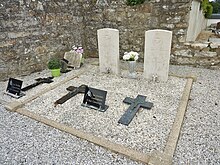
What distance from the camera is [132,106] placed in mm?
3186

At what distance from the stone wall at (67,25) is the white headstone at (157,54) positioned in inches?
55.8

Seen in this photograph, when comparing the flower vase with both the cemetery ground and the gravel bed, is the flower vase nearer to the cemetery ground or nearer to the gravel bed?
the cemetery ground

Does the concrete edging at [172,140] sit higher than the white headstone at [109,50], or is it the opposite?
the white headstone at [109,50]

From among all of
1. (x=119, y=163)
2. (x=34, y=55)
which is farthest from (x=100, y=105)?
(x=34, y=55)

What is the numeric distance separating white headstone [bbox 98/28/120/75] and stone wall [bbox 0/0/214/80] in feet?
4.49

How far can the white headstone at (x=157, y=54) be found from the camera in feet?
12.5

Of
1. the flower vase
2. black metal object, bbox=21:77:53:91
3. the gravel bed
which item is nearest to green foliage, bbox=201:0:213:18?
the flower vase

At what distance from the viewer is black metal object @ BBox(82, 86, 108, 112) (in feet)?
9.99

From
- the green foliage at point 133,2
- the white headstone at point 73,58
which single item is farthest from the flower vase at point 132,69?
the green foliage at point 133,2

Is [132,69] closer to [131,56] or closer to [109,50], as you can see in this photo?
[131,56]

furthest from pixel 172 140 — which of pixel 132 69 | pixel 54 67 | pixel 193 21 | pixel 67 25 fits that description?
pixel 193 21

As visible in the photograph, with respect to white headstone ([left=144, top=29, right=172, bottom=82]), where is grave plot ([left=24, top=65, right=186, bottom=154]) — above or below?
below

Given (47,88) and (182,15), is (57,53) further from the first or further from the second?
(182,15)

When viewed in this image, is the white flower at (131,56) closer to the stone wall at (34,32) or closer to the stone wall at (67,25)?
the stone wall at (67,25)
